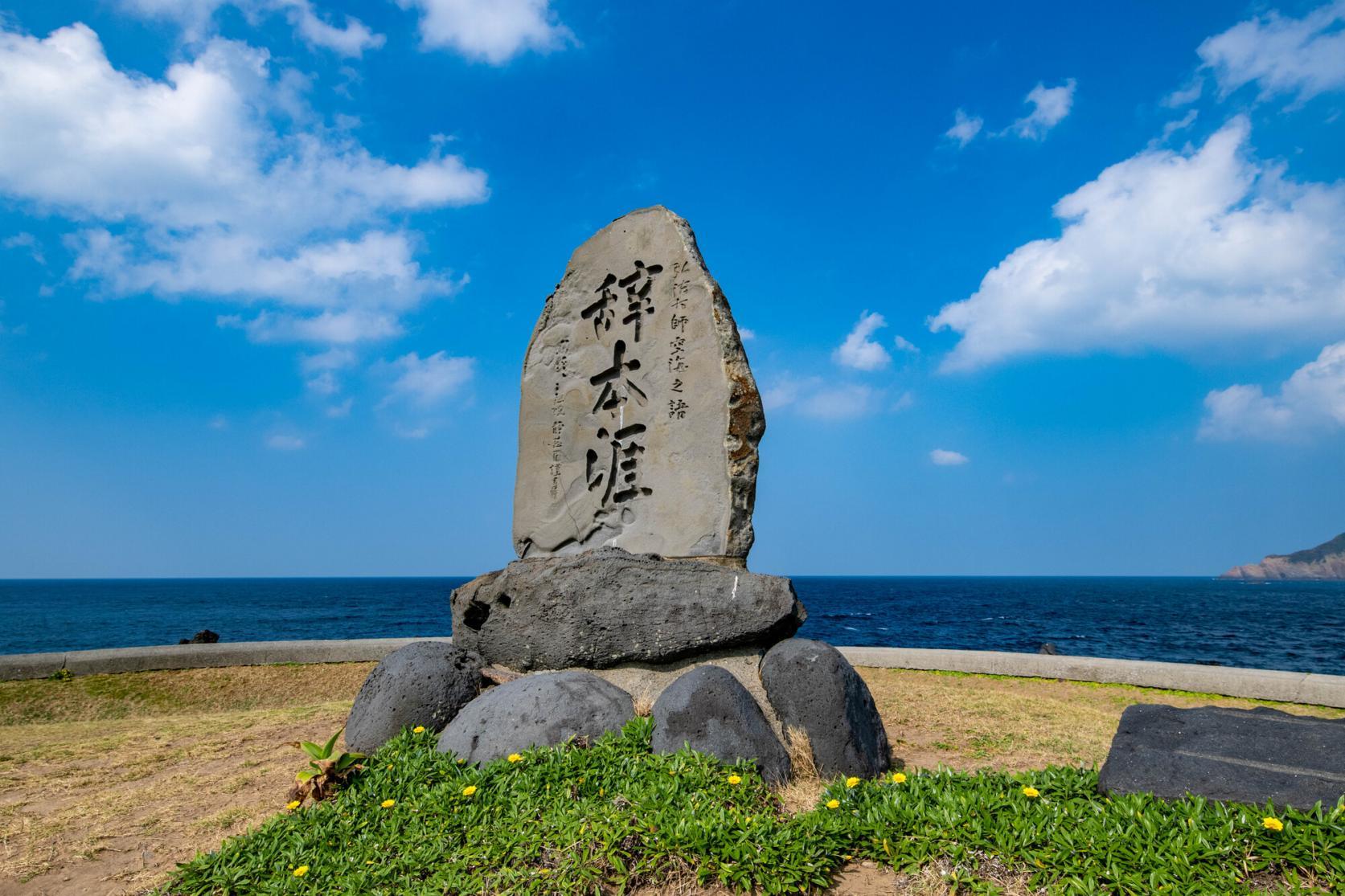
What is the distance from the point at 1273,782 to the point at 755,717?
2.53 m

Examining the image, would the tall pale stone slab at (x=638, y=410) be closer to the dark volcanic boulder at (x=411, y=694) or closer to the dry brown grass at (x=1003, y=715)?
the dark volcanic boulder at (x=411, y=694)

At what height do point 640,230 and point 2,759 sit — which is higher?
point 640,230

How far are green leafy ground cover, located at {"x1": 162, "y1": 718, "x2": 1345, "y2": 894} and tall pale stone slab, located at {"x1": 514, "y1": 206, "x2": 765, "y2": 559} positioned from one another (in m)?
2.48

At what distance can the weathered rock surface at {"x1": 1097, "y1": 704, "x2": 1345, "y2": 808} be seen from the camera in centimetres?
→ 343

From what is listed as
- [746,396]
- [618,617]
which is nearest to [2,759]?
[618,617]

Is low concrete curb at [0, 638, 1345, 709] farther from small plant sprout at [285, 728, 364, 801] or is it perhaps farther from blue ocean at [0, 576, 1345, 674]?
blue ocean at [0, 576, 1345, 674]

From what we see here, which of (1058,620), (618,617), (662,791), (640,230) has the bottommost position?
(1058,620)

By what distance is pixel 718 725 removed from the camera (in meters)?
4.52

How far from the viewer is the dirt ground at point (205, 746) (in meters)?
4.19

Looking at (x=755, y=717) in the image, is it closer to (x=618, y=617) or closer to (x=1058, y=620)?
(x=618, y=617)

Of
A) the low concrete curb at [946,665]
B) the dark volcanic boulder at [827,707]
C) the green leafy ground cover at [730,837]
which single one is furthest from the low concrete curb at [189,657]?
the dark volcanic boulder at [827,707]

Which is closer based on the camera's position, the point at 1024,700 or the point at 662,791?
the point at 662,791

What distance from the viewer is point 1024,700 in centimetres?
844

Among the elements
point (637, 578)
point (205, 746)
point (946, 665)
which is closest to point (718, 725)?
point (637, 578)
